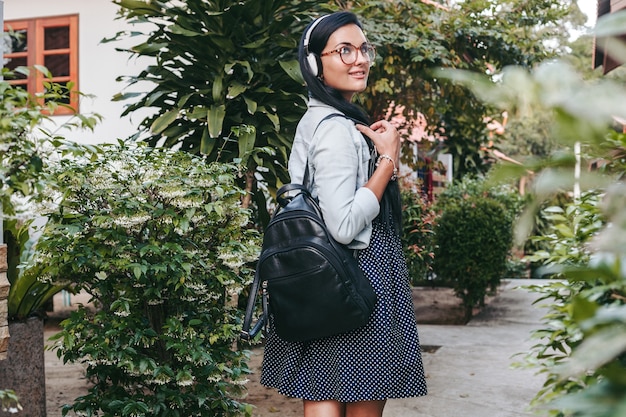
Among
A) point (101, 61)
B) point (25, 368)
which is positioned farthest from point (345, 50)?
point (101, 61)

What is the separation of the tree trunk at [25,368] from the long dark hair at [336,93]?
8.65 ft

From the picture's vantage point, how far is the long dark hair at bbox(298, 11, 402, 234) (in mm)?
2674

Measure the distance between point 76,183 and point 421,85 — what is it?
5565 mm

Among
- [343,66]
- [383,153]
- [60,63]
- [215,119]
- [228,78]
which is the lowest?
[383,153]

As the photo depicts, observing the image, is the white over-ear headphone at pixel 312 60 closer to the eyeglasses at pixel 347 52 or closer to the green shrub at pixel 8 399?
the eyeglasses at pixel 347 52

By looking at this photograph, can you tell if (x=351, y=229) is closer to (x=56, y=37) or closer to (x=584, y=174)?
(x=584, y=174)

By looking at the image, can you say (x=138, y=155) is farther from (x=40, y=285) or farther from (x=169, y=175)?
(x=40, y=285)

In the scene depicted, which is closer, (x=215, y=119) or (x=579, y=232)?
(x=579, y=232)

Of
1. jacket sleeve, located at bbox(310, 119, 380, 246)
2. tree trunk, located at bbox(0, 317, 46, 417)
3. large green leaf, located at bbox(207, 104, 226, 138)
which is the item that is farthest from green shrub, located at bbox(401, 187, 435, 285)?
jacket sleeve, located at bbox(310, 119, 380, 246)

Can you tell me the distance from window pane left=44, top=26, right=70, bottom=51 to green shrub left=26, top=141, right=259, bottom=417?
342 inches

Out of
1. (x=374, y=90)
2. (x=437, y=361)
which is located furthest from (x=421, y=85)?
(x=437, y=361)

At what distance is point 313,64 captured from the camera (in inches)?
107

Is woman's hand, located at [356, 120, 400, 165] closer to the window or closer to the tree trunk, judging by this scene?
the tree trunk

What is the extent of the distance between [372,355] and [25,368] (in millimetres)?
2697
